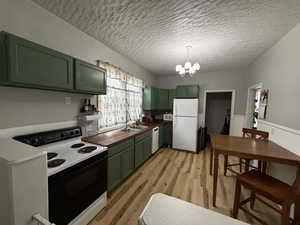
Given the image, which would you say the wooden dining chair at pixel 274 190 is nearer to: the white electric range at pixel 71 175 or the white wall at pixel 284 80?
the white wall at pixel 284 80

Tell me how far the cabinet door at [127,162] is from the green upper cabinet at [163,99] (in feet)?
7.58

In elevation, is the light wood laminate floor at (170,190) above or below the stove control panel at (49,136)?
below

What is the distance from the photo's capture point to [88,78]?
72.3 inches

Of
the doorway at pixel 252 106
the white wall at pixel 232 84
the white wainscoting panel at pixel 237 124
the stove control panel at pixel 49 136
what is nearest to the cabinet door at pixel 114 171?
the stove control panel at pixel 49 136

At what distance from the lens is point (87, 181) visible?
145 centimetres

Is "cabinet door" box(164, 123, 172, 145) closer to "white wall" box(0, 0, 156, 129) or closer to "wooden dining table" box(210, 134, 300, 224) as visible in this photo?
"wooden dining table" box(210, 134, 300, 224)

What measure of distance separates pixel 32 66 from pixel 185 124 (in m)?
3.54

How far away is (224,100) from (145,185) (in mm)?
4660

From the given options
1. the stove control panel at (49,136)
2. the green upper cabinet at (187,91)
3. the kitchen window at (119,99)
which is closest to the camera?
the stove control panel at (49,136)

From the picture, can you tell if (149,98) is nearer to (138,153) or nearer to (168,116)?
(168,116)

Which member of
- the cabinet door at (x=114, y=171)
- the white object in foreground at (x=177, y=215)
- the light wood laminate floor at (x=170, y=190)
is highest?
the white object in foreground at (x=177, y=215)

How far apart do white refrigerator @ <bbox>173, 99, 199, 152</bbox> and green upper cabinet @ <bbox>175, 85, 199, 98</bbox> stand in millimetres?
278

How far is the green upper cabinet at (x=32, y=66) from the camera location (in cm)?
109

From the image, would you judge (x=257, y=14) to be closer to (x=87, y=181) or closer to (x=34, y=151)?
(x=34, y=151)
